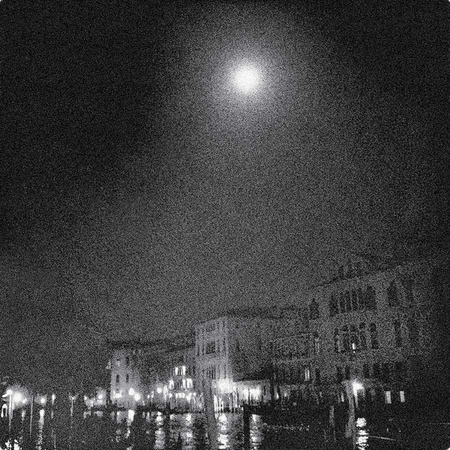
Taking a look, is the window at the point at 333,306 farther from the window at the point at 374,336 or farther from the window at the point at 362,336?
the window at the point at 374,336

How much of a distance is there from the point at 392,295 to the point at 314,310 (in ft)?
32.4

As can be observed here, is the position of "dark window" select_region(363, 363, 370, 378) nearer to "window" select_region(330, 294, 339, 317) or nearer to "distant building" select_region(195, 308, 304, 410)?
"window" select_region(330, 294, 339, 317)

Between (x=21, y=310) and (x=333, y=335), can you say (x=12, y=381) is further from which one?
(x=333, y=335)

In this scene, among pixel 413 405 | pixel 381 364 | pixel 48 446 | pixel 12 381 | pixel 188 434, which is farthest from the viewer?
pixel 381 364

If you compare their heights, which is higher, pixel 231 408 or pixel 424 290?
pixel 424 290

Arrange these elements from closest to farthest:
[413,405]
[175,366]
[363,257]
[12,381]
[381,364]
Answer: [413,405], [12,381], [381,364], [363,257], [175,366]

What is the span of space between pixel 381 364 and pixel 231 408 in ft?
88.7

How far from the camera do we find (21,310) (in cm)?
3550

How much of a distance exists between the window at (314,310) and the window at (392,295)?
9154 millimetres

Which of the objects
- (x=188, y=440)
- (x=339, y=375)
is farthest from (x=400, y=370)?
(x=188, y=440)

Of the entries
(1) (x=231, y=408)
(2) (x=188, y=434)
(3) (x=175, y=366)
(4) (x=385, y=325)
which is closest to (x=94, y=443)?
(2) (x=188, y=434)

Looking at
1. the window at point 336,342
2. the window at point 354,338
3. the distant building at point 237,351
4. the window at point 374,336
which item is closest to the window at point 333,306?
the window at point 336,342

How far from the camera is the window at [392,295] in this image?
130 feet

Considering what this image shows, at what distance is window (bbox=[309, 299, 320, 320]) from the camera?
47781mm
